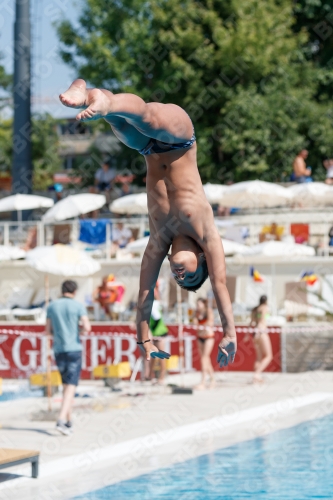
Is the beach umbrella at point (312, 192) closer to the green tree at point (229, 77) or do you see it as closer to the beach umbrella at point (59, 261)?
the green tree at point (229, 77)

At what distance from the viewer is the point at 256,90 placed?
28844 mm

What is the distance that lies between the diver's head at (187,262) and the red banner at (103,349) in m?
12.6

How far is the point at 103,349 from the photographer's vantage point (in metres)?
19.4

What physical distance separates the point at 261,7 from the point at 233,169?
16.5ft

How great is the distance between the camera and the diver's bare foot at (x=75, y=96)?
5.14 metres

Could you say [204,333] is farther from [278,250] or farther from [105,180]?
[105,180]

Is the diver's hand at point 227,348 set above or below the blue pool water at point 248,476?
above

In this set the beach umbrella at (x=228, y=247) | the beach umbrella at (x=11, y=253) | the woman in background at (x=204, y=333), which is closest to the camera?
the woman in background at (x=204, y=333)

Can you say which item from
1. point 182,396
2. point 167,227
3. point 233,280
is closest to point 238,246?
point 233,280

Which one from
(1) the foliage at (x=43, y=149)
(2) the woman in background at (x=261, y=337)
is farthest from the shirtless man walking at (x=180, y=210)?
(1) the foliage at (x=43, y=149)

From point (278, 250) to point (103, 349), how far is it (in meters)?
4.44

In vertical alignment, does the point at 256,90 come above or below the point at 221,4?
below

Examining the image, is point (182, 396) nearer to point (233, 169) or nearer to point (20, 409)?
point (20, 409)

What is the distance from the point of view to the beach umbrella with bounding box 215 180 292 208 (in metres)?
22.4
